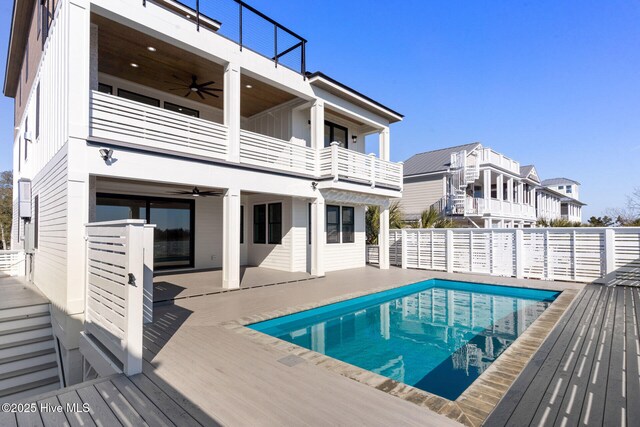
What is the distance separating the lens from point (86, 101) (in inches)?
227

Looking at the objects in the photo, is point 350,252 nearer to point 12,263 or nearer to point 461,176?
point 461,176

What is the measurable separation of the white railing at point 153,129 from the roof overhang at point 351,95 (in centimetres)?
377

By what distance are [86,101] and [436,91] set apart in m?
16.3

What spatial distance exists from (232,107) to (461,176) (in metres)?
15.6

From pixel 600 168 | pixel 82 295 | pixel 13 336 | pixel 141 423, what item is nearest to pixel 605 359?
pixel 141 423

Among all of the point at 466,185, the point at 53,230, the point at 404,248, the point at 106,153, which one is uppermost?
the point at 466,185

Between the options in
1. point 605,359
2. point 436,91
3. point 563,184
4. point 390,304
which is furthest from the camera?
point 563,184

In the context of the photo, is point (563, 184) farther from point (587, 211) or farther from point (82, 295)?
point (82, 295)

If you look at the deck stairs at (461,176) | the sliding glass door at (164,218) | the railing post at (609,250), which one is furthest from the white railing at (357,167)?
the deck stairs at (461,176)

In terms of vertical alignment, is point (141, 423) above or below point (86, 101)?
below

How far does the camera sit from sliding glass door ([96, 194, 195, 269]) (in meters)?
9.65

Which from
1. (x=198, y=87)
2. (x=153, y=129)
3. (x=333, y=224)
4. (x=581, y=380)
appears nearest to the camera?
(x=581, y=380)

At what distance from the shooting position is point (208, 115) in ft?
37.2

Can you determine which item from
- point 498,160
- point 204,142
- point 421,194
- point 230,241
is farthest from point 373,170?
point 498,160
